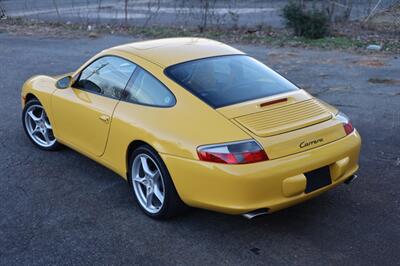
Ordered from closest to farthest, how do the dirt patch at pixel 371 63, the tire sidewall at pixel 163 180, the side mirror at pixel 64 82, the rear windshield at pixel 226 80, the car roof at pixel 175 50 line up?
the tire sidewall at pixel 163 180, the rear windshield at pixel 226 80, the car roof at pixel 175 50, the side mirror at pixel 64 82, the dirt patch at pixel 371 63

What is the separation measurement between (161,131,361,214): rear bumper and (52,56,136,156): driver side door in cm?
104

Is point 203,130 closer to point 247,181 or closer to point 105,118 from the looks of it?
point 247,181

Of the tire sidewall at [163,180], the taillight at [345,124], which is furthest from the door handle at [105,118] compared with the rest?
the taillight at [345,124]

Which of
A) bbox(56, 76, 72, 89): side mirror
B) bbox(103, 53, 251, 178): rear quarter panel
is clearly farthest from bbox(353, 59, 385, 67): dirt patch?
bbox(103, 53, 251, 178): rear quarter panel

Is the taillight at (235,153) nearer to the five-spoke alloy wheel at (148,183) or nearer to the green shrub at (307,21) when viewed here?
the five-spoke alloy wheel at (148,183)

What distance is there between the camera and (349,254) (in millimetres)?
3873

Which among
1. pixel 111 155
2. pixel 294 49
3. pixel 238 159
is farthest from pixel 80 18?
pixel 238 159

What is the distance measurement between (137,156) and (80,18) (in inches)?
634

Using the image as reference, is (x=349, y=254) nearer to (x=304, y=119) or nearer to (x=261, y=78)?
(x=304, y=119)

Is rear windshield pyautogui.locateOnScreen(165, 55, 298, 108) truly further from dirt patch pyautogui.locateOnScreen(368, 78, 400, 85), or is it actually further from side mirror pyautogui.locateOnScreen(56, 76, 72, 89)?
dirt patch pyautogui.locateOnScreen(368, 78, 400, 85)

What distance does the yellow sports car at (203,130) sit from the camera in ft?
12.8

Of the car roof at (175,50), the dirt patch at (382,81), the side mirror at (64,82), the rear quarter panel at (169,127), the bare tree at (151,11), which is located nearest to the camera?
the rear quarter panel at (169,127)

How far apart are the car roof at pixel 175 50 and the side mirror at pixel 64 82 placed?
0.68m

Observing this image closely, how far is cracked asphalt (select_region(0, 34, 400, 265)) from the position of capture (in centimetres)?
392
